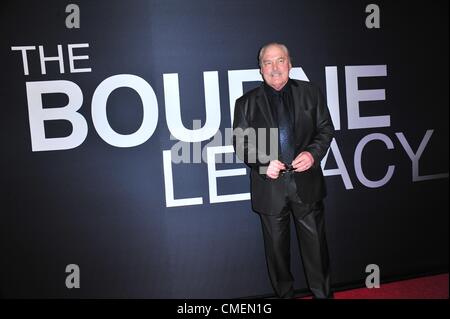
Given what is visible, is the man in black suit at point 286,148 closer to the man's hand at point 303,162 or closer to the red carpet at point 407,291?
the man's hand at point 303,162

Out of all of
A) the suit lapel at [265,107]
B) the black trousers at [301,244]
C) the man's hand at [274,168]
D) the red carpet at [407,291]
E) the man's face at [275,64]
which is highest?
the man's face at [275,64]

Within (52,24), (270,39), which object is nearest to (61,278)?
(52,24)

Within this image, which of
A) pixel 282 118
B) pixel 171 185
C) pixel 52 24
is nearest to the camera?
pixel 282 118

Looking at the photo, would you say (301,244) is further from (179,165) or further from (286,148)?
(179,165)

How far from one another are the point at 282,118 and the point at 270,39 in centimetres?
76

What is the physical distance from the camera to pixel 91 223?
8.12 ft

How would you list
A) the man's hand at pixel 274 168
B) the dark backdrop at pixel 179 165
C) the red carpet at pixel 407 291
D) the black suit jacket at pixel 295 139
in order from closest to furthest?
the man's hand at pixel 274 168
the black suit jacket at pixel 295 139
the dark backdrop at pixel 179 165
the red carpet at pixel 407 291

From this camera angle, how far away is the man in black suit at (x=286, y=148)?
2080mm

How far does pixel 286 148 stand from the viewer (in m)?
2.12

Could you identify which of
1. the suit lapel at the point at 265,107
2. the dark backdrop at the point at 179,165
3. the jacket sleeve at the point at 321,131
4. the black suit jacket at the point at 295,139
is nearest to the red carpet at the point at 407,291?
the dark backdrop at the point at 179,165

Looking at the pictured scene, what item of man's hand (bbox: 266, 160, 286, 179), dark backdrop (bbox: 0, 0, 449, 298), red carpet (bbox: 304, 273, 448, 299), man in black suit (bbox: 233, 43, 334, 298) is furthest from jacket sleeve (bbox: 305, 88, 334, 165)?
red carpet (bbox: 304, 273, 448, 299)

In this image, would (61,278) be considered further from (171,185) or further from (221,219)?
(221,219)

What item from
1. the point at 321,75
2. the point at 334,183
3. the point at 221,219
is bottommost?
the point at 221,219

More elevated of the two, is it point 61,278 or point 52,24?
point 52,24
